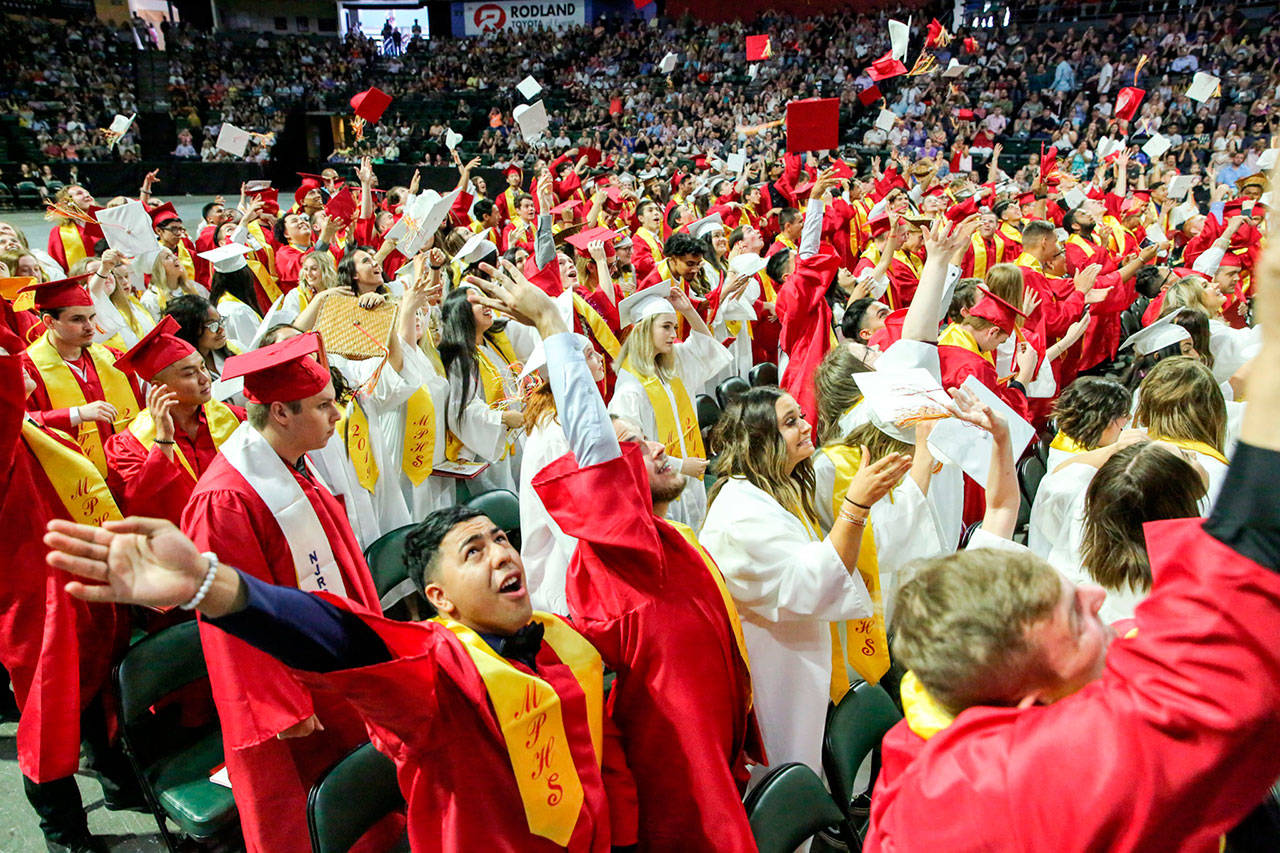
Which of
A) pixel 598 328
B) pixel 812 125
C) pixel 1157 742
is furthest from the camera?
pixel 812 125

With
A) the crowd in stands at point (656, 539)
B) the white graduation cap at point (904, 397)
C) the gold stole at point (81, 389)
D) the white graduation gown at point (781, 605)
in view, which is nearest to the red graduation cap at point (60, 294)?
the crowd in stands at point (656, 539)

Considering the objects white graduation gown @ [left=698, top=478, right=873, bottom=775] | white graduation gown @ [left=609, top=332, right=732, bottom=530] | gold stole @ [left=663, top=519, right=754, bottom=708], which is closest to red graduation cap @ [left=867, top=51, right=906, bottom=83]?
white graduation gown @ [left=609, top=332, right=732, bottom=530]

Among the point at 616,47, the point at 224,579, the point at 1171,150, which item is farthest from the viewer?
the point at 616,47

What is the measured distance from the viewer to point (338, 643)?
1663 millimetres

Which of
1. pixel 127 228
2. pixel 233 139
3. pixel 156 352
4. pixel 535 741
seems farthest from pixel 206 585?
pixel 233 139

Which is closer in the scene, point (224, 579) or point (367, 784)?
point (224, 579)

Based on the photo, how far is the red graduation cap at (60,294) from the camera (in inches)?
155

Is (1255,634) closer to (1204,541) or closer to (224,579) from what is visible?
(1204,541)

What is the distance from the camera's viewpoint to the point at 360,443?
13.7ft

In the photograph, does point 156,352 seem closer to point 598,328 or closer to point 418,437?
point 418,437

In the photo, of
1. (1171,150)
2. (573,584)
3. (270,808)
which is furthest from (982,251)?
(1171,150)

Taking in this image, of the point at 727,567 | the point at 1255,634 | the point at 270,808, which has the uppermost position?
the point at 1255,634

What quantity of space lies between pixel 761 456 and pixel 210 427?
232cm

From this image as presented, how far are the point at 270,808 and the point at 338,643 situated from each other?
3.60 feet
